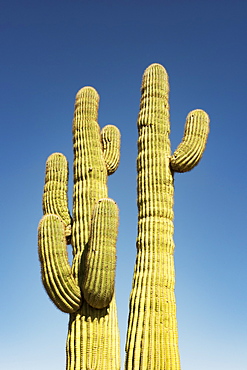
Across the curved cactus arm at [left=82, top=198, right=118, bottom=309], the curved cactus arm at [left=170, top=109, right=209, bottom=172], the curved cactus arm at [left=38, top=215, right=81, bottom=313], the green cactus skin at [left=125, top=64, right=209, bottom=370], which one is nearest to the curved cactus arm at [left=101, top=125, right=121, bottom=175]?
the green cactus skin at [left=125, top=64, right=209, bottom=370]

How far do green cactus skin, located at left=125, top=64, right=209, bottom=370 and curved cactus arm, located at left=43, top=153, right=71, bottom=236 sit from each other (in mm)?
1299

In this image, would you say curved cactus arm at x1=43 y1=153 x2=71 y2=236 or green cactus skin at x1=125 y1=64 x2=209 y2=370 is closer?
green cactus skin at x1=125 y1=64 x2=209 y2=370

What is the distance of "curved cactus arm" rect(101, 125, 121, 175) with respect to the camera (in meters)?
9.51

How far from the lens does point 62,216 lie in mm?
8984

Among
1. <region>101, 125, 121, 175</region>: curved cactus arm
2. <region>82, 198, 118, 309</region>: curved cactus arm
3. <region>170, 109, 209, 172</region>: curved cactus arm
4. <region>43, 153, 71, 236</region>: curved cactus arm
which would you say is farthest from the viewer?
<region>101, 125, 121, 175</region>: curved cactus arm

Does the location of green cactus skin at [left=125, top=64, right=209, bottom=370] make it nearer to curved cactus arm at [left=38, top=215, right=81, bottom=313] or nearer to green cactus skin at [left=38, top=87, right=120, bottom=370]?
green cactus skin at [left=38, top=87, right=120, bottom=370]

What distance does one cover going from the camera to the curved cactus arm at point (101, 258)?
780 centimetres

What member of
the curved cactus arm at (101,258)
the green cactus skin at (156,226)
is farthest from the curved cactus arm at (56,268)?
the green cactus skin at (156,226)

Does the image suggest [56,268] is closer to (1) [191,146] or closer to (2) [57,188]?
(2) [57,188]

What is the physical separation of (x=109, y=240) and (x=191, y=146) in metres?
2.22

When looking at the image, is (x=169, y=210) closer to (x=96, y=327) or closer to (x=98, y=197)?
(x=98, y=197)

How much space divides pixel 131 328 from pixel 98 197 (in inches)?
84.1

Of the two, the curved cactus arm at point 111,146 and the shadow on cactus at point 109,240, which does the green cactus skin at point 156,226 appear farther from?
the curved cactus arm at point 111,146

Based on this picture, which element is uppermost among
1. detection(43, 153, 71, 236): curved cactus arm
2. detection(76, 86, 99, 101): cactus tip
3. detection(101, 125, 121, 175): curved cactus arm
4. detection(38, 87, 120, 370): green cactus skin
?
detection(76, 86, 99, 101): cactus tip
